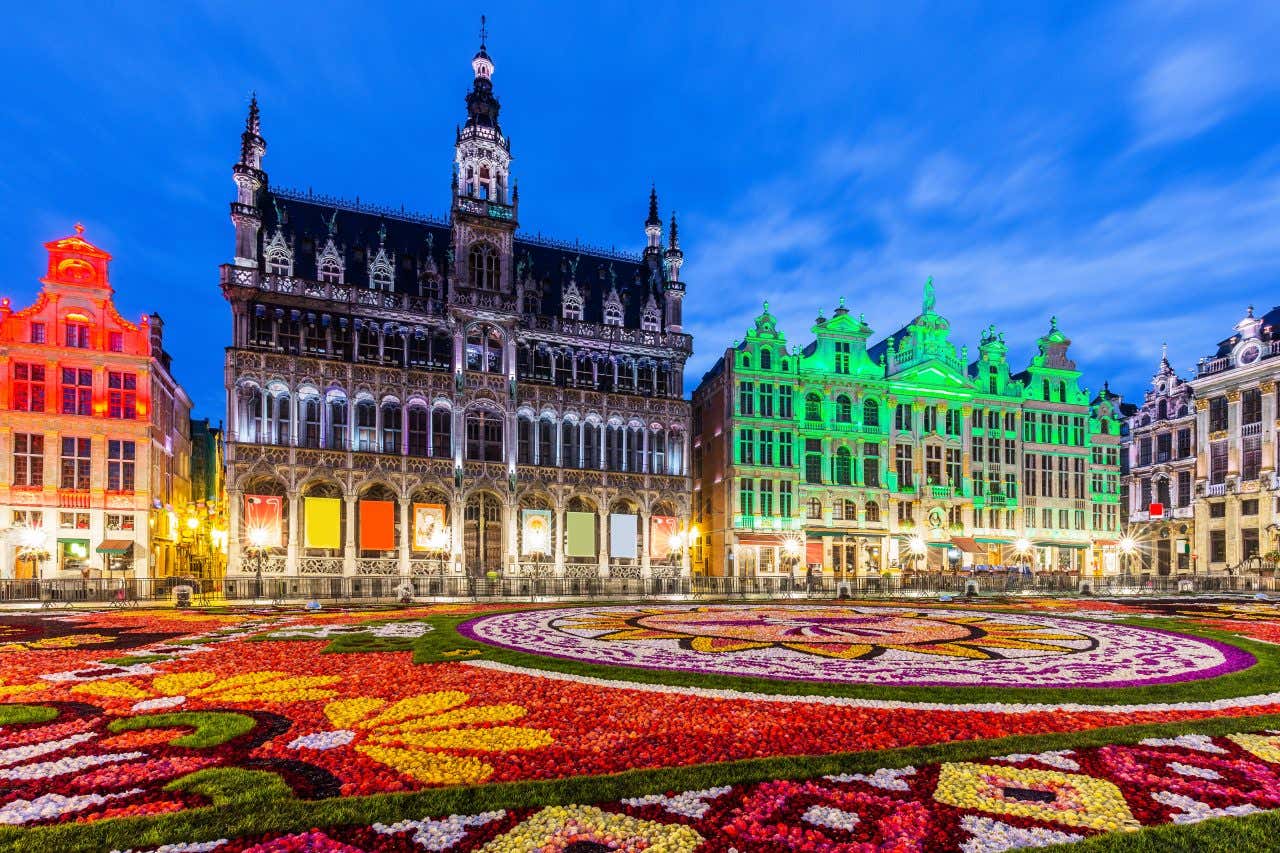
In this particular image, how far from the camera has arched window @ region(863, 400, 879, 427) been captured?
5600 cm

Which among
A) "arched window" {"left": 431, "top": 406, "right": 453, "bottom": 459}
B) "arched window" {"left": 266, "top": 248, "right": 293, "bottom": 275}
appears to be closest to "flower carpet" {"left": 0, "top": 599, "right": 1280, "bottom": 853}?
"arched window" {"left": 431, "top": 406, "right": 453, "bottom": 459}

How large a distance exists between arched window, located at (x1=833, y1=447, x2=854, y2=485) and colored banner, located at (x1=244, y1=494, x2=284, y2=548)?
3573 centimetres

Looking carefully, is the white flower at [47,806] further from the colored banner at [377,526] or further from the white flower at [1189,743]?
the colored banner at [377,526]

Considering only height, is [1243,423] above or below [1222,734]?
above

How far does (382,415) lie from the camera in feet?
148

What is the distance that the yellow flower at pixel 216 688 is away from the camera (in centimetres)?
1004

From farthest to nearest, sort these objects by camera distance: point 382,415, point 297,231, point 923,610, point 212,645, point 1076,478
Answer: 1. point 1076,478
2. point 297,231
3. point 382,415
4. point 923,610
5. point 212,645

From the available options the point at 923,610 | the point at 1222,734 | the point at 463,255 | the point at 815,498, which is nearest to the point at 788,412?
the point at 815,498

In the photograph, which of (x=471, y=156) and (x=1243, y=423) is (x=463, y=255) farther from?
(x=1243, y=423)

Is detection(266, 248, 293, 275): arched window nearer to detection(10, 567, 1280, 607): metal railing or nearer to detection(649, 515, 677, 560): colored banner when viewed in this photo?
detection(10, 567, 1280, 607): metal railing

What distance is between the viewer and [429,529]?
44656mm

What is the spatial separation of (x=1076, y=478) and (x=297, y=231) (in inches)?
2306

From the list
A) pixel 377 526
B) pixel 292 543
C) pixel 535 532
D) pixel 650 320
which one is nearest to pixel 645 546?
pixel 535 532

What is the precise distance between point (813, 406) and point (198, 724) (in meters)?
50.2
